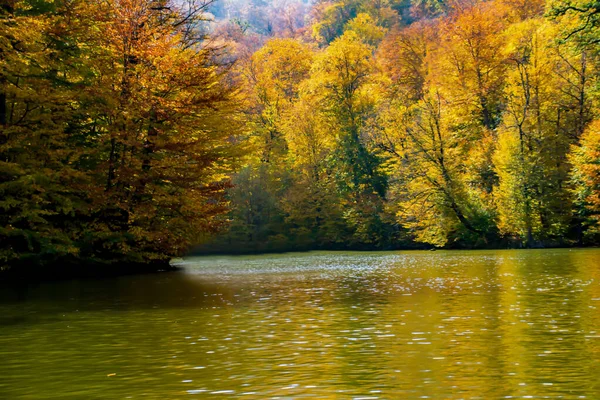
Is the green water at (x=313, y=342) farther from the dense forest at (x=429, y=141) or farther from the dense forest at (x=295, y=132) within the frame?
the dense forest at (x=429, y=141)

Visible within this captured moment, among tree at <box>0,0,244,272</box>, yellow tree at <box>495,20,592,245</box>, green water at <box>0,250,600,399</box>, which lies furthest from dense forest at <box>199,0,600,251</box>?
green water at <box>0,250,600,399</box>

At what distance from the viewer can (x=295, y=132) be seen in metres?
62.0

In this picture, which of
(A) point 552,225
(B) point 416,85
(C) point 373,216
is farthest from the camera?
(B) point 416,85

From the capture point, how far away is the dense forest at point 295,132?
25109 mm

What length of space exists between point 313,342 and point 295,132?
52462 millimetres

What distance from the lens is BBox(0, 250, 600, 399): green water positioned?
7.17m

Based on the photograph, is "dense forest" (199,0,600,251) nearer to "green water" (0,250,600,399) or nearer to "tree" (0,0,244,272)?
"tree" (0,0,244,272)

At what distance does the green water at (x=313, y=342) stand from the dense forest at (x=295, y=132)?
780 centimetres

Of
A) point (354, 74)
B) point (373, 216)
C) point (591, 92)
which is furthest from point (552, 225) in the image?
point (354, 74)

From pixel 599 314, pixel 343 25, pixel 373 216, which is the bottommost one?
pixel 599 314

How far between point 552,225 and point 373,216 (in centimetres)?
1490

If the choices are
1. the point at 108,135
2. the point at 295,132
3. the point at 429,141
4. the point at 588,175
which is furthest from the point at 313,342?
the point at 295,132

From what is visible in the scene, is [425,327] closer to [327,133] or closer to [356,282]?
[356,282]

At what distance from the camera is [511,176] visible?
45.7 metres
